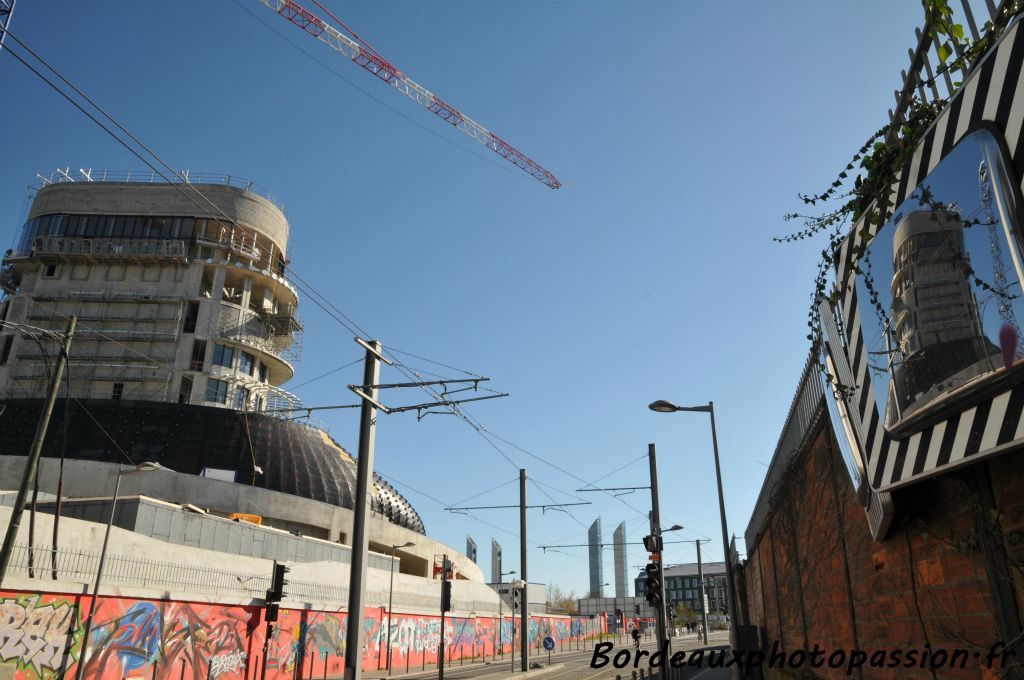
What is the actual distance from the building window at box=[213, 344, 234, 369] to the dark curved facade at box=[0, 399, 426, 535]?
7.84 m

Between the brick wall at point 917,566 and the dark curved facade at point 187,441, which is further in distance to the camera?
the dark curved facade at point 187,441

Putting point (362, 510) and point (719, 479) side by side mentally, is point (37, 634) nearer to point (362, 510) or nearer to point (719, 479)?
point (362, 510)

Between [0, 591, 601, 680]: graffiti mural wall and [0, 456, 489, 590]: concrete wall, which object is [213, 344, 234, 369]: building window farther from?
[0, 591, 601, 680]: graffiti mural wall

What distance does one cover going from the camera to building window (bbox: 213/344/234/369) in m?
72.0

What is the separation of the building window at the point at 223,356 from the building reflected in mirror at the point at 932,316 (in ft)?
245

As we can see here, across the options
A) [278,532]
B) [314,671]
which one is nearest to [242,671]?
[314,671]

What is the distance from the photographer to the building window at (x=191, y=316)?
72.5m

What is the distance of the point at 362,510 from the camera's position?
1702cm

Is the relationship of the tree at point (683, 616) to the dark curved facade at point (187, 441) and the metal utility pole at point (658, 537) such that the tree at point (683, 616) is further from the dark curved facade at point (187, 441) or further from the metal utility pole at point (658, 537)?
the metal utility pole at point (658, 537)

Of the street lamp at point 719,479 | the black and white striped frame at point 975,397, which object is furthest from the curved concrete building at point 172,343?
the black and white striped frame at point 975,397

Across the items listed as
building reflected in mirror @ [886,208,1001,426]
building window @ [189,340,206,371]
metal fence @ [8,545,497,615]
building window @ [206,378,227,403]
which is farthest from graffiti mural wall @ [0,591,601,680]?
building window @ [189,340,206,371]

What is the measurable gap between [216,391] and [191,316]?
8.87 m

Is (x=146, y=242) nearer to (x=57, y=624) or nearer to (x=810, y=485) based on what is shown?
(x=57, y=624)

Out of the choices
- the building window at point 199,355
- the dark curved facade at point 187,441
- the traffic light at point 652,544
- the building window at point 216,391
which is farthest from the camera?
the building window at point 199,355
